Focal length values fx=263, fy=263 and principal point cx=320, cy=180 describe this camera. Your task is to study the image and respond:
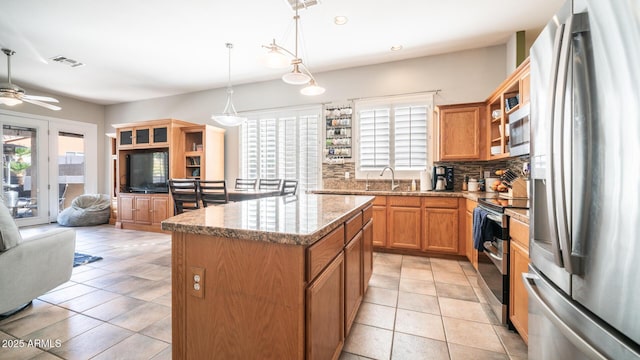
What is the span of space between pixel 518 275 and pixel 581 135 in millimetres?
1342

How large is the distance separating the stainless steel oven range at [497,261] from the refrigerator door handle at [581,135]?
4.16 ft

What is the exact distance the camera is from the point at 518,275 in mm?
1779

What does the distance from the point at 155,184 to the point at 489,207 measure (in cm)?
573

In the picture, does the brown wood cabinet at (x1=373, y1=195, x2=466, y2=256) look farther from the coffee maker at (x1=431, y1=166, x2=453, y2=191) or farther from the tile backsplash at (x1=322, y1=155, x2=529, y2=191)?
the tile backsplash at (x1=322, y1=155, x2=529, y2=191)

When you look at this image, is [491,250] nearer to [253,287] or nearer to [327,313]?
[327,313]

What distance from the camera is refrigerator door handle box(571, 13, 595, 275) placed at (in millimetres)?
798

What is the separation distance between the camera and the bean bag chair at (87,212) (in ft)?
18.2

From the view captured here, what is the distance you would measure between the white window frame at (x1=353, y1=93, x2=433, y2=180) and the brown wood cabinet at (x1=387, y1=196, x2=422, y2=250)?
73 centimetres

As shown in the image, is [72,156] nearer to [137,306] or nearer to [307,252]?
[137,306]

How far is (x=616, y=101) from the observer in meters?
0.71

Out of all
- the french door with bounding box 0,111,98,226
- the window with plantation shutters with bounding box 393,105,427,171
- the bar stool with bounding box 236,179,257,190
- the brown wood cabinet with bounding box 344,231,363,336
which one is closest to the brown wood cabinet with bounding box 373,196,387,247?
the window with plantation shutters with bounding box 393,105,427,171

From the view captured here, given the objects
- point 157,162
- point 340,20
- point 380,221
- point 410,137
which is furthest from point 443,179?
point 157,162

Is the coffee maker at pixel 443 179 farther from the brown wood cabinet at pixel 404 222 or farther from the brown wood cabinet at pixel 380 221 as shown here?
the brown wood cabinet at pixel 380 221

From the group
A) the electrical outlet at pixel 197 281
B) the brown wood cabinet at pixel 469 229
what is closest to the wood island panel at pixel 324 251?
the electrical outlet at pixel 197 281
